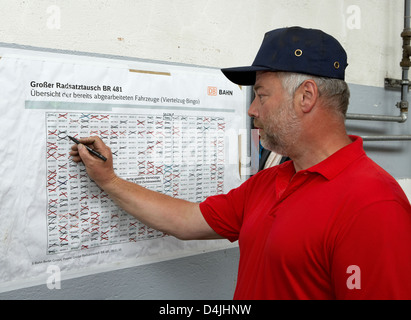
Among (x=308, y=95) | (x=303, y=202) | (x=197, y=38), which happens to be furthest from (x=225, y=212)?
(x=197, y=38)

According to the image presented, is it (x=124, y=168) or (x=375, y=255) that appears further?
(x=124, y=168)

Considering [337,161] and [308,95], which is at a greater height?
[308,95]

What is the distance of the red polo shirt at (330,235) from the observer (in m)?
0.61

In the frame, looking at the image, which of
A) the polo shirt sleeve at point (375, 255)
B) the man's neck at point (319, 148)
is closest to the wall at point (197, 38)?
the man's neck at point (319, 148)

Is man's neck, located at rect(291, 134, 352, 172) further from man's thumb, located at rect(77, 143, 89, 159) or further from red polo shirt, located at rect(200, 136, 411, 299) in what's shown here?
man's thumb, located at rect(77, 143, 89, 159)

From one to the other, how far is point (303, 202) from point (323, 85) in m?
0.25

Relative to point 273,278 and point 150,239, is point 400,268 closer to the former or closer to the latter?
point 273,278

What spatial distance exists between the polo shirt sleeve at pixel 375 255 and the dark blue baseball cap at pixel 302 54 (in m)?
0.31

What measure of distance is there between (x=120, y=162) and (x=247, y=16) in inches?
21.5

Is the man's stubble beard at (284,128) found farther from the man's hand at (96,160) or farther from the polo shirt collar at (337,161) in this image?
the man's hand at (96,160)

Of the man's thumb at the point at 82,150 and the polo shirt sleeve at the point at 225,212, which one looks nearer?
the man's thumb at the point at 82,150

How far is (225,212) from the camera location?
3.00ft

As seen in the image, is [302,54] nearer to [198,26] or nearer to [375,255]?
[198,26]
